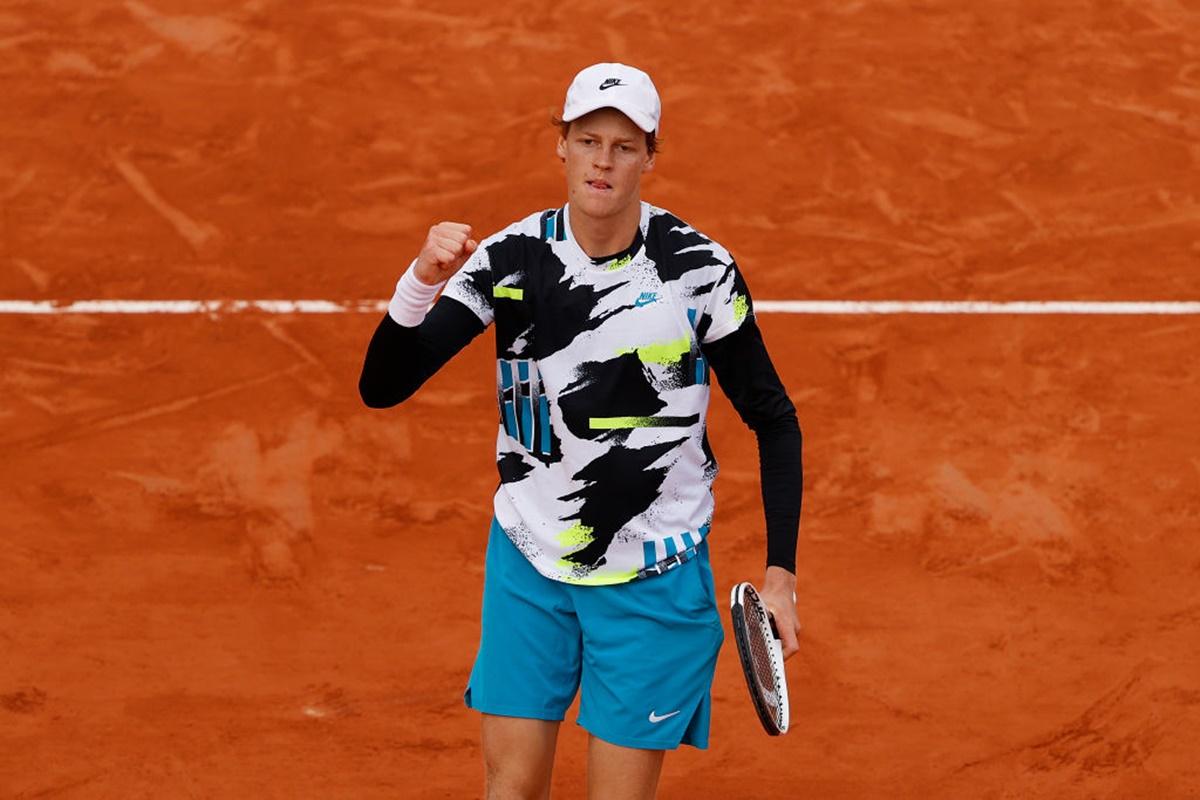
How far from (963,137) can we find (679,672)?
5.72 meters

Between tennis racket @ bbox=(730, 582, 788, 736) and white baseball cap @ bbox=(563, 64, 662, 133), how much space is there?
1.06m

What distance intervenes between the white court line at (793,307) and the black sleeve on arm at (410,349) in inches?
175

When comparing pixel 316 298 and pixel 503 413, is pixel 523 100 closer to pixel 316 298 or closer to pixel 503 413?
pixel 316 298

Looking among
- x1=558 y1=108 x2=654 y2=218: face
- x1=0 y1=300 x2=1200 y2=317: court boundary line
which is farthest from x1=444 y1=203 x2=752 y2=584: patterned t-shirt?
x1=0 y1=300 x2=1200 y2=317: court boundary line

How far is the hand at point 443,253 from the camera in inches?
140

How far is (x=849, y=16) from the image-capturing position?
9.59 metres

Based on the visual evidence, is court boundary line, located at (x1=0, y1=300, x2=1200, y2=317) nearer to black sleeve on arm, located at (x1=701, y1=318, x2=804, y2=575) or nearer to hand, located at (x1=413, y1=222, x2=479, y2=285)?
black sleeve on arm, located at (x1=701, y1=318, x2=804, y2=575)

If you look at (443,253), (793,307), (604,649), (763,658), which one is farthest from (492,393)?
(443,253)

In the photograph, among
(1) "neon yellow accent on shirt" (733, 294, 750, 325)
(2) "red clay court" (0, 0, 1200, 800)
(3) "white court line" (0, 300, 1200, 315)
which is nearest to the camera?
(1) "neon yellow accent on shirt" (733, 294, 750, 325)

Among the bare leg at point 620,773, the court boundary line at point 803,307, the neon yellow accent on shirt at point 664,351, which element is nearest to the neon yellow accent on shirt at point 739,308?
the neon yellow accent on shirt at point 664,351

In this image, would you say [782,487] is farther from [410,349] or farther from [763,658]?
[410,349]

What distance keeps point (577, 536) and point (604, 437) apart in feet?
0.78

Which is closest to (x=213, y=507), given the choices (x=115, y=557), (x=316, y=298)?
(x=115, y=557)

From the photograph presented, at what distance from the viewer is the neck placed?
12.4 feet
